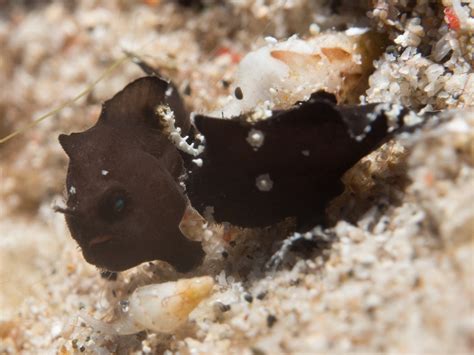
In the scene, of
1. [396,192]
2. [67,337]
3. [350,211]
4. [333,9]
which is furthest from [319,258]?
[333,9]

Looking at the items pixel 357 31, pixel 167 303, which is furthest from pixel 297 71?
pixel 167 303

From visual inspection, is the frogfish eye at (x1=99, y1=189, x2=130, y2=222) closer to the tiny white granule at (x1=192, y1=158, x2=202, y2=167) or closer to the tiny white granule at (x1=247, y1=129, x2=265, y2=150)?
the tiny white granule at (x1=192, y1=158, x2=202, y2=167)

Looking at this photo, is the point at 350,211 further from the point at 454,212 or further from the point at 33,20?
the point at 33,20

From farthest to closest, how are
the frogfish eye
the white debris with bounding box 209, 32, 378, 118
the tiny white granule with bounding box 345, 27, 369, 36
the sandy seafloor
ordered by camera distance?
the tiny white granule with bounding box 345, 27, 369, 36
the white debris with bounding box 209, 32, 378, 118
the frogfish eye
the sandy seafloor

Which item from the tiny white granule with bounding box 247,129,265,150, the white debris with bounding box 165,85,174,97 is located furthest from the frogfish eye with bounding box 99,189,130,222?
the white debris with bounding box 165,85,174,97

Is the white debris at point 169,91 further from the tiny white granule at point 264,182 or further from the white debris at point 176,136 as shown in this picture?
the tiny white granule at point 264,182

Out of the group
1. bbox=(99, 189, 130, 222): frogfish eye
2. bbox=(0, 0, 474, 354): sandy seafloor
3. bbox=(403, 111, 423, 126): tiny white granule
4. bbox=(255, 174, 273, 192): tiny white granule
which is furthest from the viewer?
bbox=(99, 189, 130, 222): frogfish eye

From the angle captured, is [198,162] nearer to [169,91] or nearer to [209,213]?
[209,213]
